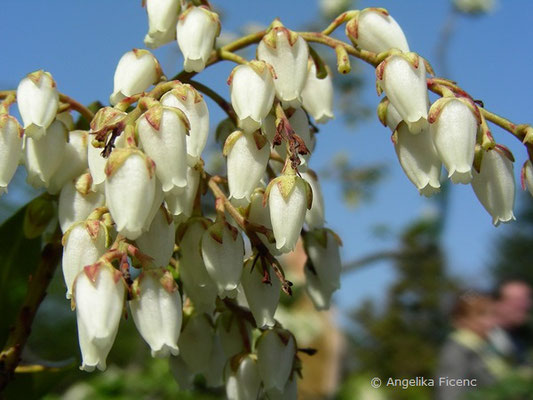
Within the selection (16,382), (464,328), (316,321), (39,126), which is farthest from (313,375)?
(39,126)

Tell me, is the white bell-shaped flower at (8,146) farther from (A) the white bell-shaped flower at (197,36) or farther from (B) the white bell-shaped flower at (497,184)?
(B) the white bell-shaped flower at (497,184)

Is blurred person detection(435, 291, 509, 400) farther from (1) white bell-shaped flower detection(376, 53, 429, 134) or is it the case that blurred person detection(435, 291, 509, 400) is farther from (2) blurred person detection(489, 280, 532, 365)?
(1) white bell-shaped flower detection(376, 53, 429, 134)

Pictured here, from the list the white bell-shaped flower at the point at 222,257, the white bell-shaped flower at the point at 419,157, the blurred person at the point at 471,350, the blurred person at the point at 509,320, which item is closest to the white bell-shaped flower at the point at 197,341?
the white bell-shaped flower at the point at 222,257

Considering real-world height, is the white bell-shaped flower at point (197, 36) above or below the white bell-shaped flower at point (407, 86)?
above

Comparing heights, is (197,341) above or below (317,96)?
Result: below

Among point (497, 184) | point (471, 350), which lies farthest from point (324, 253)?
point (471, 350)

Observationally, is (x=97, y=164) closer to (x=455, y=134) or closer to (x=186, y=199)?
(x=186, y=199)

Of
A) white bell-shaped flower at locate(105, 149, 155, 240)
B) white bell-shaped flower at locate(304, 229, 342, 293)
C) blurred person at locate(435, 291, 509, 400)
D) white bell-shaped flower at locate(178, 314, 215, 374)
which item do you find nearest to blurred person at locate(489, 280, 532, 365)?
blurred person at locate(435, 291, 509, 400)
